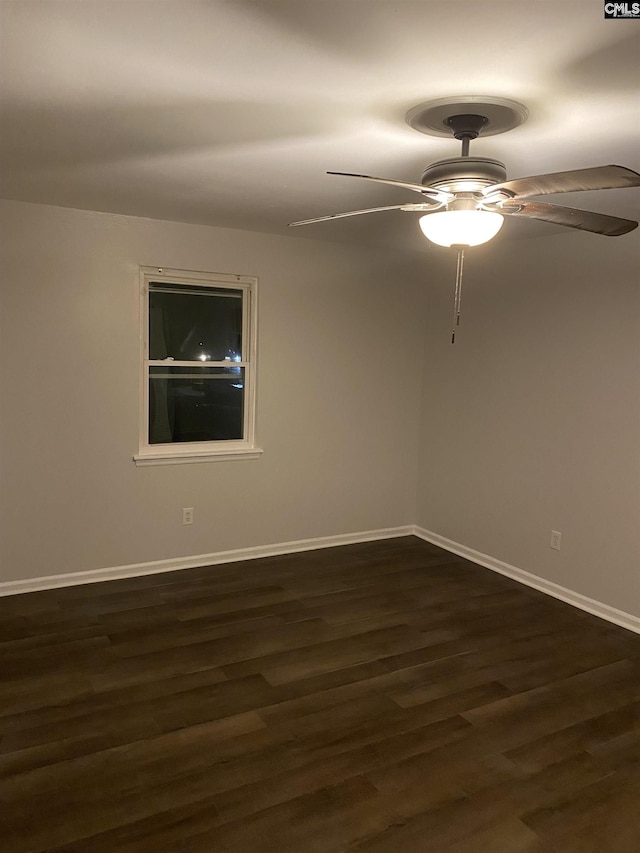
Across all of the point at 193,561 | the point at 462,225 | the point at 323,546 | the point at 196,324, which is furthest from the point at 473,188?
the point at 323,546

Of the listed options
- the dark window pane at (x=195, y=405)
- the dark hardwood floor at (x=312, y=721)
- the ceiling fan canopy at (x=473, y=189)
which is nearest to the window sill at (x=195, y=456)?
the dark window pane at (x=195, y=405)

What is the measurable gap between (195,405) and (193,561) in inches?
42.3

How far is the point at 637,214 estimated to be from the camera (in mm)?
3328

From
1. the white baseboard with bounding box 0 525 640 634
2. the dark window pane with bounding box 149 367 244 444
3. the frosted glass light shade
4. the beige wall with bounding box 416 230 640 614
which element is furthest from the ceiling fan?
the white baseboard with bounding box 0 525 640 634

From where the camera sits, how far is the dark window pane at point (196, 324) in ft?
13.6

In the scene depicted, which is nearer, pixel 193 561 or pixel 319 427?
pixel 193 561

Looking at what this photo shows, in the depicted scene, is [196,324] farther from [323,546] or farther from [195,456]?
[323,546]

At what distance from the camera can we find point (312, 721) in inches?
105

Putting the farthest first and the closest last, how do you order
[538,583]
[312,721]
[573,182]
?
[538,583], [312,721], [573,182]

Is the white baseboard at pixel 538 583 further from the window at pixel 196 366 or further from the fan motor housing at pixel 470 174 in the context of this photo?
the fan motor housing at pixel 470 174

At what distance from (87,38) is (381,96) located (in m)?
0.86

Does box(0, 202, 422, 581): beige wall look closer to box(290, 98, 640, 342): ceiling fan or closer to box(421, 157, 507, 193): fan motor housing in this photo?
box(290, 98, 640, 342): ceiling fan

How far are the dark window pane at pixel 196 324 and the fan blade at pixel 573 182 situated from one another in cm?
258

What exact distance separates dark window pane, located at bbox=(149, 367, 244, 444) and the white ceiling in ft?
4.76
